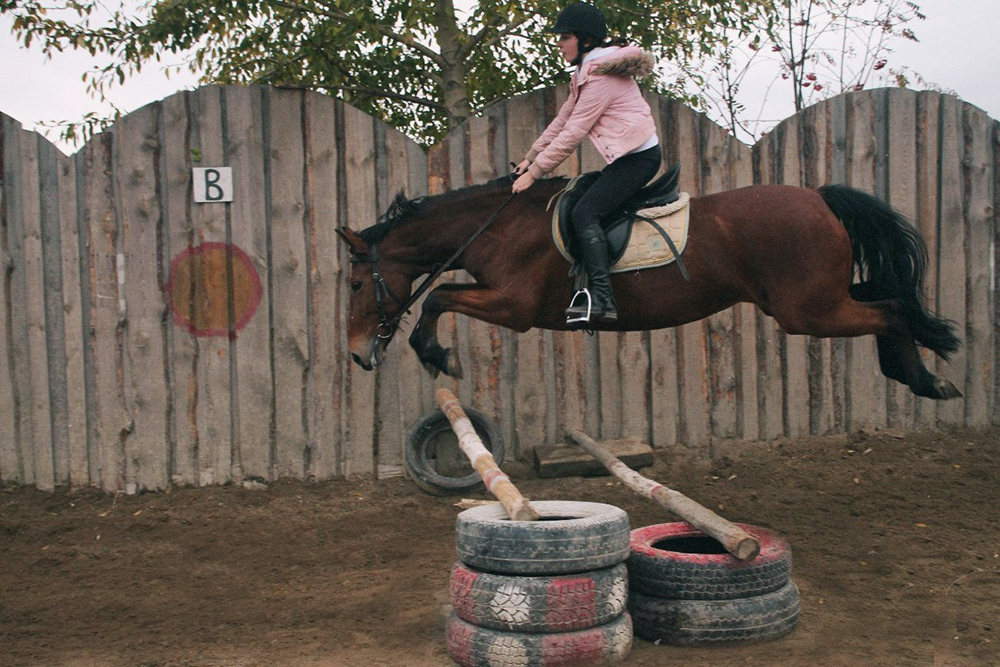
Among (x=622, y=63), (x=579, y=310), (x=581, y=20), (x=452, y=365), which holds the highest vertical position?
(x=581, y=20)

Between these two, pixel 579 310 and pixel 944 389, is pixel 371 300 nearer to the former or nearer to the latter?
pixel 579 310

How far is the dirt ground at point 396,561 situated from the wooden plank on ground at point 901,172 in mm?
228

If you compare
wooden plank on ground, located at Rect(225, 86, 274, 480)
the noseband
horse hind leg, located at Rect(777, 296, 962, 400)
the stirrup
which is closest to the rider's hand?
the stirrup

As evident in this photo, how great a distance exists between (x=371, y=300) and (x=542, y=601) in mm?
2617

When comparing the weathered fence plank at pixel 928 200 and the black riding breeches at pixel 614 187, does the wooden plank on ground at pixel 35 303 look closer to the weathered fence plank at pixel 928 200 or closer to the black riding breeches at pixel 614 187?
the black riding breeches at pixel 614 187

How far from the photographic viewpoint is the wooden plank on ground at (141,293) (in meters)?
7.07

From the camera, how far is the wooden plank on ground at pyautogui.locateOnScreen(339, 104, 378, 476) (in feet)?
23.9

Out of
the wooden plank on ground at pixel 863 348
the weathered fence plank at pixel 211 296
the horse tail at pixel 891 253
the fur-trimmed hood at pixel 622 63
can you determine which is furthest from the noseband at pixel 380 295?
the wooden plank on ground at pixel 863 348

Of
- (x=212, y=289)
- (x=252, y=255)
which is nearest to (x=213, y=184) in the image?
(x=252, y=255)

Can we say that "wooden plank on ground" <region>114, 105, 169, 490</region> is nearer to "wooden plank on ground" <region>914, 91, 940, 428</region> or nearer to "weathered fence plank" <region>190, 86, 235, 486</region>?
"weathered fence plank" <region>190, 86, 235, 486</region>

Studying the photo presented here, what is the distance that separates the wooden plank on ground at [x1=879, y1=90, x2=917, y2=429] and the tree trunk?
343 centimetres

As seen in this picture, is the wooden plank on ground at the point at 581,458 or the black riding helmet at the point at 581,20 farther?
the wooden plank on ground at the point at 581,458

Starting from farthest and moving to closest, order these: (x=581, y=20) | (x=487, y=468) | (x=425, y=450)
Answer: (x=425, y=450), (x=581, y=20), (x=487, y=468)

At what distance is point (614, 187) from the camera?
5.79 m
